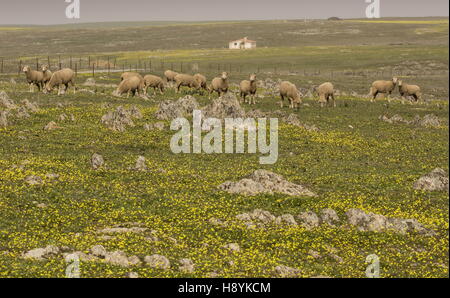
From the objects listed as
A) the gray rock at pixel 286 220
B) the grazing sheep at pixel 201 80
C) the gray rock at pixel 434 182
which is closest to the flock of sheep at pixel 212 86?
the grazing sheep at pixel 201 80

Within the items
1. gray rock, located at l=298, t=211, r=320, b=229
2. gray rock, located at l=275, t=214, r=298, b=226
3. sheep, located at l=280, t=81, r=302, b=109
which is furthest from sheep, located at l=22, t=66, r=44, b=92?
gray rock, located at l=298, t=211, r=320, b=229

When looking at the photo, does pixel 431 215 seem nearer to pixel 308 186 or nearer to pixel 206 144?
pixel 308 186

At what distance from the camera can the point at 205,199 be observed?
24.4 m

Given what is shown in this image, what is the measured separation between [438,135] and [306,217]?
81.4ft

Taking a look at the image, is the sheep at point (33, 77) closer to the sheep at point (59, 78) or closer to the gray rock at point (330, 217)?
the sheep at point (59, 78)

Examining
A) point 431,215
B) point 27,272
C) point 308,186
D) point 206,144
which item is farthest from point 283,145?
point 27,272

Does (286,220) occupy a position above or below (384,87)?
below

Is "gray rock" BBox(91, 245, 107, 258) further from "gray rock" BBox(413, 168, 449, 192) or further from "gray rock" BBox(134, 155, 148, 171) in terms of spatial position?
"gray rock" BBox(413, 168, 449, 192)

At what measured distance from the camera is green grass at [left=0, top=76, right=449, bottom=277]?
1833 cm

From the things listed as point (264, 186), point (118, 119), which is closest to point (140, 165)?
point (264, 186)

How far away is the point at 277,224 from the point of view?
21.9 meters

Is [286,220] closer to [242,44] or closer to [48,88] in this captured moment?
[48,88]

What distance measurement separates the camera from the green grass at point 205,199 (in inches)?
722
